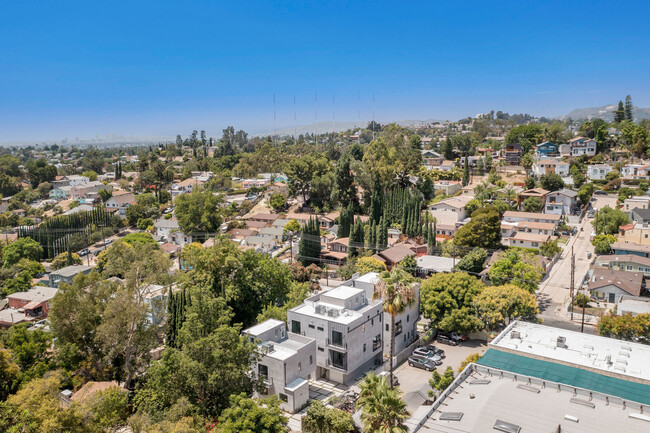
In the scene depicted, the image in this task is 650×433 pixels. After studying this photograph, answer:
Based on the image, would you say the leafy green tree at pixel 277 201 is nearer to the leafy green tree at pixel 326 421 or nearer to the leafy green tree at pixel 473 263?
the leafy green tree at pixel 473 263

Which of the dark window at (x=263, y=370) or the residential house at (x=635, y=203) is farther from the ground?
the residential house at (x=635, y=203)

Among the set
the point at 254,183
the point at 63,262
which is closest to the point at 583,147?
the point at 254,183

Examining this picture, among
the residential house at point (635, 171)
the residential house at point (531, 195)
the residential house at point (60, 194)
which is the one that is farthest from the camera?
the residential house at point (60, 194)

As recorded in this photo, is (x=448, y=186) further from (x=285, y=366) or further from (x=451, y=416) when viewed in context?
(x=451, y=416)

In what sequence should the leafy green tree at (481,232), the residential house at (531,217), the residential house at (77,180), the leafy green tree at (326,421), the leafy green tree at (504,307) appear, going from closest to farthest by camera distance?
1. the leafy green tree at (326,421)
2. the leafy green tree at (504,307)
3. the leafy green tree at (481,232)
4. the residential house at (531,217)
5. the residential house at (77,180)

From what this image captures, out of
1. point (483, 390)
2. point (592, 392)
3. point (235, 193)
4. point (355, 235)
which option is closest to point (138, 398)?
point (483, 390)

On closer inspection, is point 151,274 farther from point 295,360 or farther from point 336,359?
point 336,359

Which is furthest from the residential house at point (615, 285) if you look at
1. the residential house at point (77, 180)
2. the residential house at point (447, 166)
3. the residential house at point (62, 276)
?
the residential house at point (77, 180)

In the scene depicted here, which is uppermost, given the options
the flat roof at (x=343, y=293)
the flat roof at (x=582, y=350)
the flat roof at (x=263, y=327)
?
the flat roof at (x=343, y=293)
